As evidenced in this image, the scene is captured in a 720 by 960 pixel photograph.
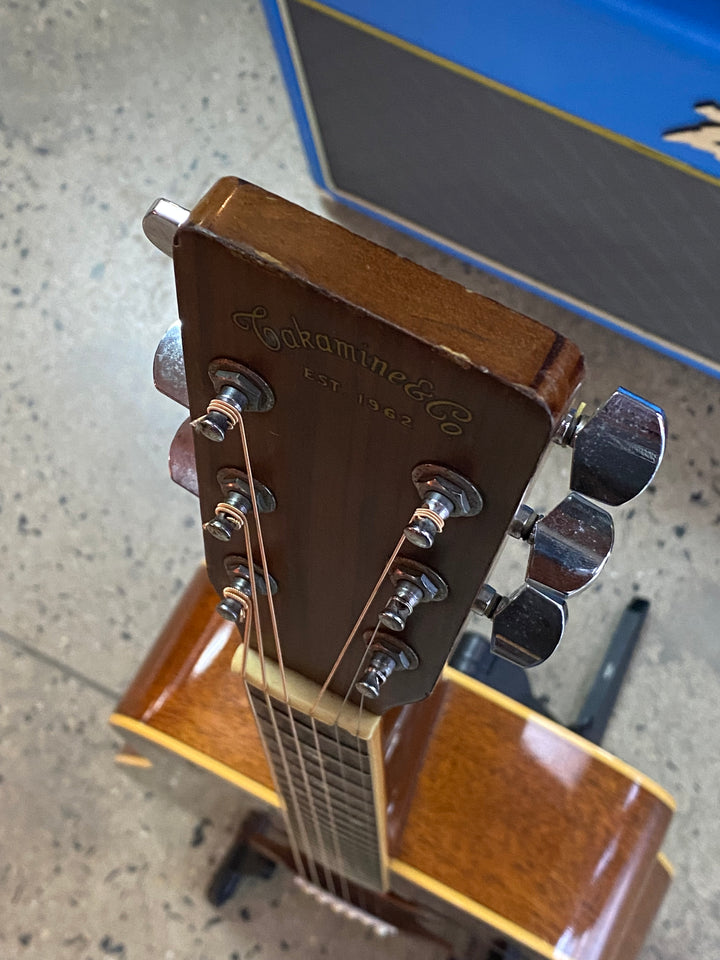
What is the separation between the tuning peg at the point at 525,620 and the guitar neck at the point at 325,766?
0.48 feet

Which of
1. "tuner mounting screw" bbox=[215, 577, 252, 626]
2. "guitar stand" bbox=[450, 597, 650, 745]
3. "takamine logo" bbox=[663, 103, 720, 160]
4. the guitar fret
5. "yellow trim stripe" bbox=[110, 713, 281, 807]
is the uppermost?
"takamine logo" bbox=[663, 103, 720, 160]

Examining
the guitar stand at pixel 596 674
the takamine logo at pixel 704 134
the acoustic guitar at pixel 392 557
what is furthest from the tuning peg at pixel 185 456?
the takamine logo at pixel 704 134

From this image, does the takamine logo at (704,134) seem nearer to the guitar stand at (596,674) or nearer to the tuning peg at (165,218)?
the guitar stand at (596,674)

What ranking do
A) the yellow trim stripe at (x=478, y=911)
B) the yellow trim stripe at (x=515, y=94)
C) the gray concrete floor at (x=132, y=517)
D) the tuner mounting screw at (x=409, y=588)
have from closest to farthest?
the tuner mounting screw at (x=409, y=588) < the yellow trim stripe at (x=478, y=911) < the yellow trim stripe at (x=515, y=94) < the gray concrete floor at (x=132, y=517)

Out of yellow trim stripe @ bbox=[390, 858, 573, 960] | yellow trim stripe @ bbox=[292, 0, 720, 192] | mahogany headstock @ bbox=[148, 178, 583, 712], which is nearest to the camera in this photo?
mahogany headstock @ bbox=[148, 178, 583, 712]

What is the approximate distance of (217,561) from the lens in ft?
1.69

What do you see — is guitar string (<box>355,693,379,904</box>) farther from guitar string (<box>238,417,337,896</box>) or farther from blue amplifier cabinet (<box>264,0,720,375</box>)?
blue amplifier cabinet (<box>264,0,720,375</box>)

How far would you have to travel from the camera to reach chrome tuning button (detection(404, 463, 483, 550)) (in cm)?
34

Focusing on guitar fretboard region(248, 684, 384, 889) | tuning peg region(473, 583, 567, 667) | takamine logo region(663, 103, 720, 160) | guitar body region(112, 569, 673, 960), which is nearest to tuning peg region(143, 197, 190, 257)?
tuning peg region(473, 583, 567, 667)

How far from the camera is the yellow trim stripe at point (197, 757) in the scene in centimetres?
83

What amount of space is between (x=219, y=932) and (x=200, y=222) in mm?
1059

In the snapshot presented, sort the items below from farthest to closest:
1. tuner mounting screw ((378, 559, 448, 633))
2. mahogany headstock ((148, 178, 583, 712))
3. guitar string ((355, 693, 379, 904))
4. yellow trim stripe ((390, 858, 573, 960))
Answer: yellow trim stripe ((390, 858, 573, 960)) < guitar string ((355, 693, 379, 904)) < tuner mounting screw ((378, 559, 448, 633)) < mahogany headstock ((148, 178, 583, 712))

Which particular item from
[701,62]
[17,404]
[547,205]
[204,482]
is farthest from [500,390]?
[17,404]

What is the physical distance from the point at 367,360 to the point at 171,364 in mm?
141
